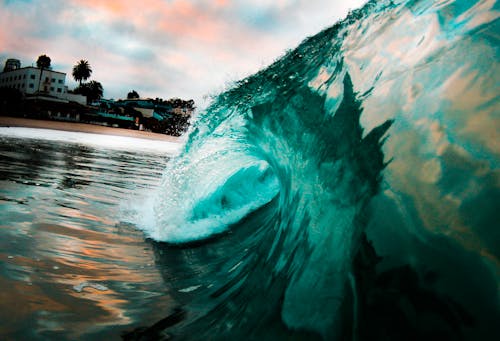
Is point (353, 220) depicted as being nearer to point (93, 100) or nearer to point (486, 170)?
point (486, 170)

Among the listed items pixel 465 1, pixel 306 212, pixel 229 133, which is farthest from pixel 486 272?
pixel 229 133

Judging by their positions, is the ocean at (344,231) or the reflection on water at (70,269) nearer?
the ocean at (344,231)

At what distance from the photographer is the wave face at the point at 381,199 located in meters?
1.10

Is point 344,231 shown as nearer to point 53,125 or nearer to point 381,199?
point 381,199

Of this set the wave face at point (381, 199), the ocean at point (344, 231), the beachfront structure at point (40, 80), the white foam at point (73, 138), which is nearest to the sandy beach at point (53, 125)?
the white foam at point (73, 138)

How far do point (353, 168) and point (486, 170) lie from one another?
67 cm

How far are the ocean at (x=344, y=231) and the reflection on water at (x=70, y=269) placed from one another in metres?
0.01

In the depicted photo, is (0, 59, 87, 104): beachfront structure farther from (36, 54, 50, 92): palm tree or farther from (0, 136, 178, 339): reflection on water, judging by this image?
(0, 136, 178, 339): reflection on water

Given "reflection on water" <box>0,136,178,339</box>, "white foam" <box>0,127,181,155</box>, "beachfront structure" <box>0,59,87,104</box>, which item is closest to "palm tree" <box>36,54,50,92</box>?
"beachfront structure" <box>0,59,87,104</box>

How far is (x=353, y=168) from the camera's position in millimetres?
1782

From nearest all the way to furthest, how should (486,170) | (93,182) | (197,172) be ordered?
(486,170) < (197,172) < (93,182)

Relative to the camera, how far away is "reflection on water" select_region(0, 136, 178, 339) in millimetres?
1637

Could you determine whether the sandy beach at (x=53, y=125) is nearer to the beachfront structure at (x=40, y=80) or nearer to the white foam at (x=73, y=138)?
the white foam at (x=73, y=138)

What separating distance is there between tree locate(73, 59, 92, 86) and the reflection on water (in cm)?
8659
